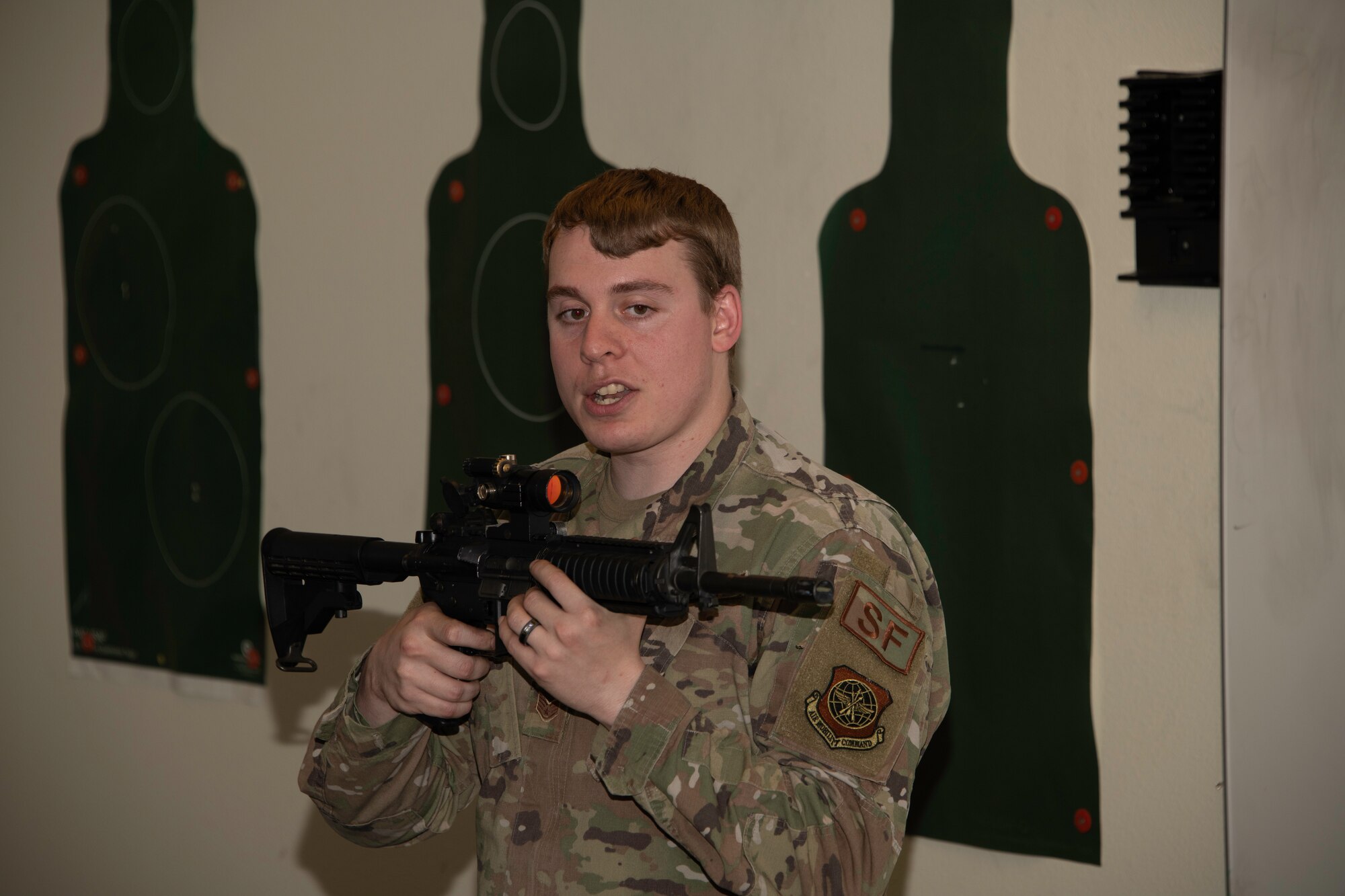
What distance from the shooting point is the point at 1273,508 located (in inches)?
47.4

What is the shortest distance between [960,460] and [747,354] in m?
0.47

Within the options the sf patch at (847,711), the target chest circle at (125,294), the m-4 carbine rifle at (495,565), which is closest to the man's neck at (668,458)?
the m-4 carbine rifle at (495,565)

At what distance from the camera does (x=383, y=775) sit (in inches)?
59.7

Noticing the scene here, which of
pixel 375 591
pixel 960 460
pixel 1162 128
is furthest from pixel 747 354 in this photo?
pixel 375 591

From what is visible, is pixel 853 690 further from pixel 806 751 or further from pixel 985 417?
pixel 985 417

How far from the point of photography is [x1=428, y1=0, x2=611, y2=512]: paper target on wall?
2.61m

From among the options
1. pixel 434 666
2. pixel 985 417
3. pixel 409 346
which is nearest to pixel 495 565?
pixel 434 666

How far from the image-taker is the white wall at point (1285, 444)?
117cm

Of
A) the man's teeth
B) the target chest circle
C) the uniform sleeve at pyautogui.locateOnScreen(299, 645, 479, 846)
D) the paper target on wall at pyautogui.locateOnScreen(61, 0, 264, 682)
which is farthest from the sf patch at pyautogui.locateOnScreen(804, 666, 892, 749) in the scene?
the target chest circle

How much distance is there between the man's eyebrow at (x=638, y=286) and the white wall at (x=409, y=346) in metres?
0.90

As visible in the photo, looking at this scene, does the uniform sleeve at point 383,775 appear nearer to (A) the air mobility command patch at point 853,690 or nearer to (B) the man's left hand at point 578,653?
(B) the man's left hand at point 578,653

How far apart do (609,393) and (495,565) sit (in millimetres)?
233

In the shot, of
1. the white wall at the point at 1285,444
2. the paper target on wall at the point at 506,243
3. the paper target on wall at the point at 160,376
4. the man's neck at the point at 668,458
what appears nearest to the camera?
the white wall at the point at 1285,444

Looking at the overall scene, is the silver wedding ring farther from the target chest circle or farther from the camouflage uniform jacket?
the target chest circle
